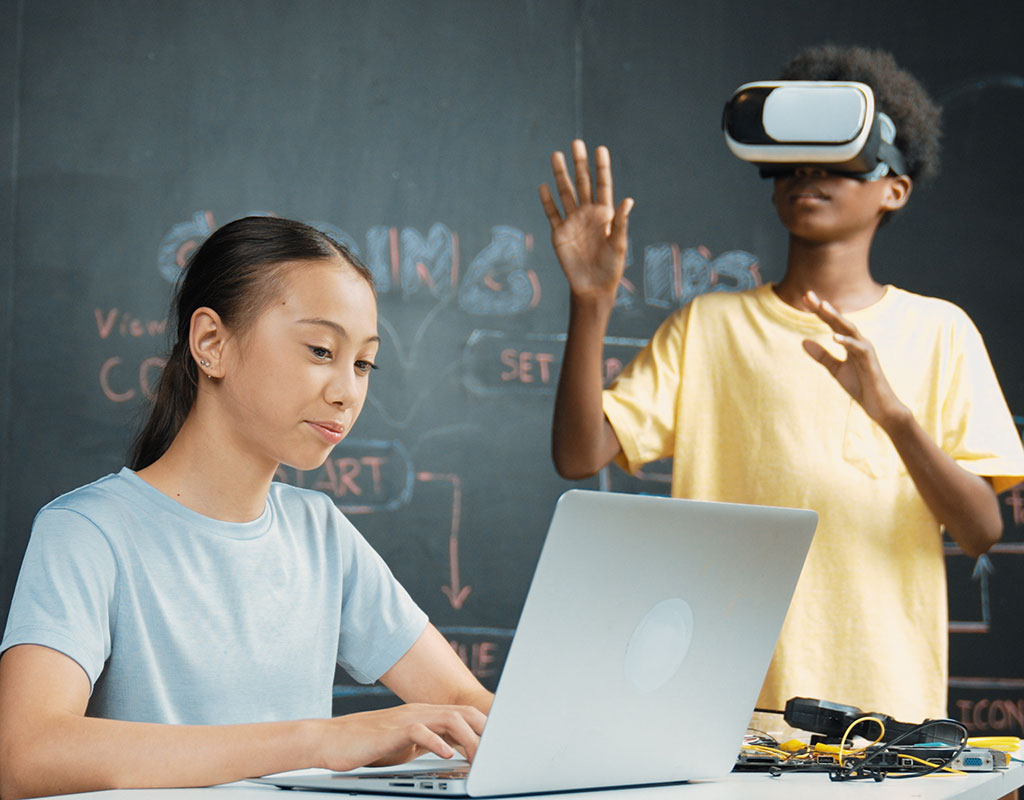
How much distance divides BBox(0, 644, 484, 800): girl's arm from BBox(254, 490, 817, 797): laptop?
28 millimetres

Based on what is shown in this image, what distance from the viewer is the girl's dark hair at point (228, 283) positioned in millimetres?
1170

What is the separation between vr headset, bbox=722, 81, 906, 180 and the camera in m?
1.57

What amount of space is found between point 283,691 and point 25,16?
181 centimetres

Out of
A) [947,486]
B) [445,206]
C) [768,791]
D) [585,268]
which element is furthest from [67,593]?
[445,206]

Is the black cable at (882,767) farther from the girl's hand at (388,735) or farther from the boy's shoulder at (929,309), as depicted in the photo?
the boy's shoulder at (929,309)

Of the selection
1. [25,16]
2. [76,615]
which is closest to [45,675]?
→ [76,615]

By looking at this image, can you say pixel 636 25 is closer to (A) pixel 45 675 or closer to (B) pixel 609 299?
(B) pixel 609 299

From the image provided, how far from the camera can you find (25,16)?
2404 millimetres

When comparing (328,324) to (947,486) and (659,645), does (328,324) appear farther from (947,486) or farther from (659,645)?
(947,486)

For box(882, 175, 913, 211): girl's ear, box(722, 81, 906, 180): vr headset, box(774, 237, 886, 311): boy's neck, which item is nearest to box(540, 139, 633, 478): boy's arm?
box(722, 81, 906, 180): vr headset

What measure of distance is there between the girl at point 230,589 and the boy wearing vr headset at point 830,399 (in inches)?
21.2

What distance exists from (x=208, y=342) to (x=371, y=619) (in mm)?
342

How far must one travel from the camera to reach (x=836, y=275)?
1.79 metres

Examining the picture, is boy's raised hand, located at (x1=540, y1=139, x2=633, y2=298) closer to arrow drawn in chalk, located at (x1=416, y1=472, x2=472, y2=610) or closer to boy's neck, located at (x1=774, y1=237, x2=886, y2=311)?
boy's neck, located at (x1=774, y1=237, x2=886, y2=311)
